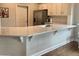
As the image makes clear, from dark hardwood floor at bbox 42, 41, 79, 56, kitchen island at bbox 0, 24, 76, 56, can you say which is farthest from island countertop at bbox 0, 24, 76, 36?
dark hardwood floor at bbox 42, 41, 79, 56

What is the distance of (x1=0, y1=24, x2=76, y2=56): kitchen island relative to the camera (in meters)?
1.52

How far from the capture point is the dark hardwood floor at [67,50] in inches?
57.1

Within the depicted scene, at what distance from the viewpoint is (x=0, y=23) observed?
1.43 m

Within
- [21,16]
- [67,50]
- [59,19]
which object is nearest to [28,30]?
[21,16]

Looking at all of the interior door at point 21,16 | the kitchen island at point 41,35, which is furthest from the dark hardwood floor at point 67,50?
the interior door at point 21,16

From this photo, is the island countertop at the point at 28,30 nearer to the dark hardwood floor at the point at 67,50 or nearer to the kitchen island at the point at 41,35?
the kitchen island at the point at 41,35

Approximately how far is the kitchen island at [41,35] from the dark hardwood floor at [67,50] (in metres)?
0.05

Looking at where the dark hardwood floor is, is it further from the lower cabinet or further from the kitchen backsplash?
the kitchen backsplash

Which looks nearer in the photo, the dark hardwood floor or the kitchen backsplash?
the dark hardwood floor

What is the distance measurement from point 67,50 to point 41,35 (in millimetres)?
430

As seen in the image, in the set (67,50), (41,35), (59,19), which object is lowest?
(67,50)

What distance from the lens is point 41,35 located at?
5.86 feet

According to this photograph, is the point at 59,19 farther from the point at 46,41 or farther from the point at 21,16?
the point at 21,16

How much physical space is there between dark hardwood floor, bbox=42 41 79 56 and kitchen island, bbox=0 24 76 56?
0.05 metres
